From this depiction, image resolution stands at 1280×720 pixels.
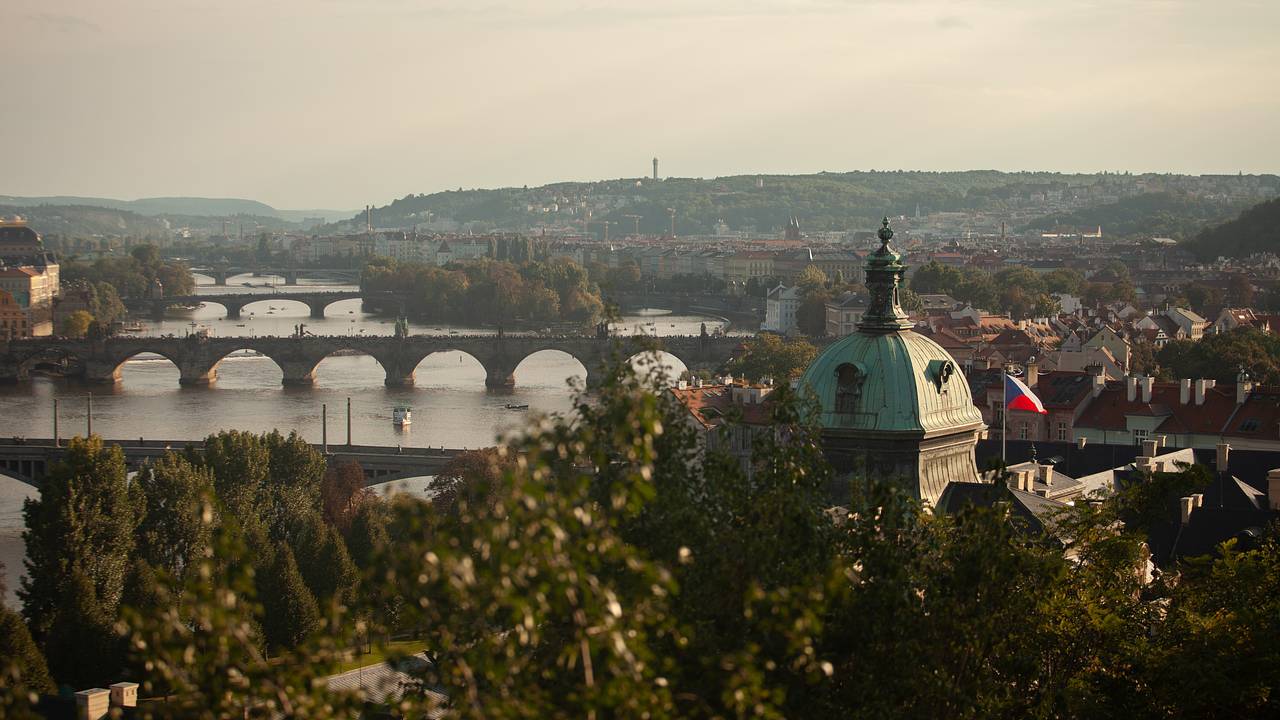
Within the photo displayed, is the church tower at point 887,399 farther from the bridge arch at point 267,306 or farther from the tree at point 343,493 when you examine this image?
the bridge arch at point 267,306

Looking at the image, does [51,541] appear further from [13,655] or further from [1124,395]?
[1124,395]

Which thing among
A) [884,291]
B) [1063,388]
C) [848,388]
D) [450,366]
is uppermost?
[884,291]

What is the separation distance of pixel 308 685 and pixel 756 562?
329 cm

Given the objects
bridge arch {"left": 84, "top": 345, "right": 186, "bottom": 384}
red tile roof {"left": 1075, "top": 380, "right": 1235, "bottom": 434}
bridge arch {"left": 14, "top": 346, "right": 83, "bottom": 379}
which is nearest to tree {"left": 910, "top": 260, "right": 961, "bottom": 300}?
bridge arch {"left": 84, "top": 345, "right": 186, "bottom": 384}

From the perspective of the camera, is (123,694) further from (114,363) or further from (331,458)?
(114,363)

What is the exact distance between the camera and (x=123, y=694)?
19422 mm

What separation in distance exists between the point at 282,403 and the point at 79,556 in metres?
36.6

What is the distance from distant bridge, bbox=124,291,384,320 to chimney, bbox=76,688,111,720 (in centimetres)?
9197

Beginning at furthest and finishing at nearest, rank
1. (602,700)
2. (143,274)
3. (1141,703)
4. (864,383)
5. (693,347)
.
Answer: (143,274), (693,347), (864,383), (1141,703), (602,700)

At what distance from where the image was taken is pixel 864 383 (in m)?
19.3

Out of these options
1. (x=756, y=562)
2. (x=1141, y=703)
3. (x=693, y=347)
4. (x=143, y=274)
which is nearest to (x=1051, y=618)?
(x=1141, y=703)

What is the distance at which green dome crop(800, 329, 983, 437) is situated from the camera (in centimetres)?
1927

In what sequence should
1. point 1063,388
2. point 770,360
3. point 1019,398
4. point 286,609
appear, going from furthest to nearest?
point 770,360 → point 1063,388 → point 286,609 → point 1019,398

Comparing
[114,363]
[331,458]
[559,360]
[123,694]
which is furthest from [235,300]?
[123,694]
